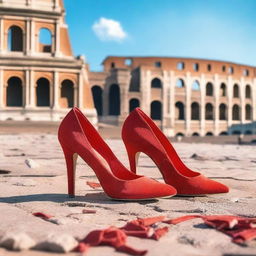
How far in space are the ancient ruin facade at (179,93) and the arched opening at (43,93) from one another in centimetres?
1203

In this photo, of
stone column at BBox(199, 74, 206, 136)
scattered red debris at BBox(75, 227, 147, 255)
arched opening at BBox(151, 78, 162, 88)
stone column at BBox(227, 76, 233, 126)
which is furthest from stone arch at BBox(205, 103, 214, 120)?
scattered red debris at BBox(75, 227, 147, 255)

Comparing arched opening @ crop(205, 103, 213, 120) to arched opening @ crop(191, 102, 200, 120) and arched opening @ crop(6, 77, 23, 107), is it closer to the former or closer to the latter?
arched opening @ crop(191, 102, 200, 120)

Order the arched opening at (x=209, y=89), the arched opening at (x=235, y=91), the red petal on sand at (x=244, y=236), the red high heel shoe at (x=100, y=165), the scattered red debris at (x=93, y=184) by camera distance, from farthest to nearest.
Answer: the arched opening at (x=235, y=91)
the arched opening at (x=209, y=89)
the scattered red debris at (x=93, y=184)
the red high heel shoe at (x=100, y=165)
the red petal on sand at (x=244, y=236)

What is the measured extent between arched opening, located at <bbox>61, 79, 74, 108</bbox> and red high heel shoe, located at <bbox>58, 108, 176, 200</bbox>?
22219 mm

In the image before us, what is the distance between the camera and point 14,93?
25125 millimetres

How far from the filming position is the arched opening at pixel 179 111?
4378 cm

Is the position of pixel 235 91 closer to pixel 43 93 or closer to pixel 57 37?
pixel 57 37

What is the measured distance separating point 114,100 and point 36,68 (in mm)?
17312

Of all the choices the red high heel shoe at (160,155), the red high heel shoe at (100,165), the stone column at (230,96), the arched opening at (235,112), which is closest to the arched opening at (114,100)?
the stone column at (230,96)

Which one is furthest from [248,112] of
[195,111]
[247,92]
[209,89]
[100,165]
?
[100,165]

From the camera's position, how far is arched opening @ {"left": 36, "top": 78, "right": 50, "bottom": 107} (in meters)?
25.1

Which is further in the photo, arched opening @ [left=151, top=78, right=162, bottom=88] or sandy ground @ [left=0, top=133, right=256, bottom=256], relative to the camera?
arched opening @ [left=151, top=78, right=162, bottom=88]

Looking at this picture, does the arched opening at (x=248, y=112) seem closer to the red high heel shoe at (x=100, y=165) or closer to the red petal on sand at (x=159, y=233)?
the red high heel shoe at (x=100, y=165)

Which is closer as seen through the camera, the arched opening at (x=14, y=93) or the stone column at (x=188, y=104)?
the arched opening at (x=14, y=93)
